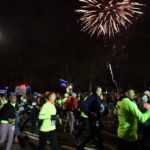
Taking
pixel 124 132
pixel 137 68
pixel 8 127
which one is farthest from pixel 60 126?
pixel 137 68

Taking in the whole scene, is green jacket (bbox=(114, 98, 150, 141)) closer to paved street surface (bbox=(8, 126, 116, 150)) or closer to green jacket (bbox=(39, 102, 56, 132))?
green jacket (bbox=(39, 102, 56, 132))

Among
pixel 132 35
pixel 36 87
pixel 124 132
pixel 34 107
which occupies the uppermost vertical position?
pixel 132 35

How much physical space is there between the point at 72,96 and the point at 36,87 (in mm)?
53980

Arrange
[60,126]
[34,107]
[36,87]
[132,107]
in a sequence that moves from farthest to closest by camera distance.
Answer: [36,87]
[60,126]
[34,107]
[132,107]

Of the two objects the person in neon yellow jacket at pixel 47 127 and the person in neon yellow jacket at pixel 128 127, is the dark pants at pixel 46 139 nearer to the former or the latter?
the person in neon yellow jacket at pixel 47 127

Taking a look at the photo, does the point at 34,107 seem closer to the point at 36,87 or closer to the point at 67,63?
the point at 67,63

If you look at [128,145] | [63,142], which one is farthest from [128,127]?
[63,142]

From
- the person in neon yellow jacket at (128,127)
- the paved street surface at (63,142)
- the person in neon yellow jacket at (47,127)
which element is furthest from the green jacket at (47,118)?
the person in neon yellow jacket at (128,127)

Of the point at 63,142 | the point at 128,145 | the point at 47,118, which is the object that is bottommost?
the point at 128,145

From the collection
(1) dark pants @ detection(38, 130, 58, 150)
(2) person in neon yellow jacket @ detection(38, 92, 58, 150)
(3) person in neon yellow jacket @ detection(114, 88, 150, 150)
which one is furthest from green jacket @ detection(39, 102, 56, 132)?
(3) person in neon yellow jacket @ detection(114, 88, 150, 150)

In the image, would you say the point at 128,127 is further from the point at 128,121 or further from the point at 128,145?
the point at 128,145

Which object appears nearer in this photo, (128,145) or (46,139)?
(128,145)

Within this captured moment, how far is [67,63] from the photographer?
200ft

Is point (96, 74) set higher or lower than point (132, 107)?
higher
